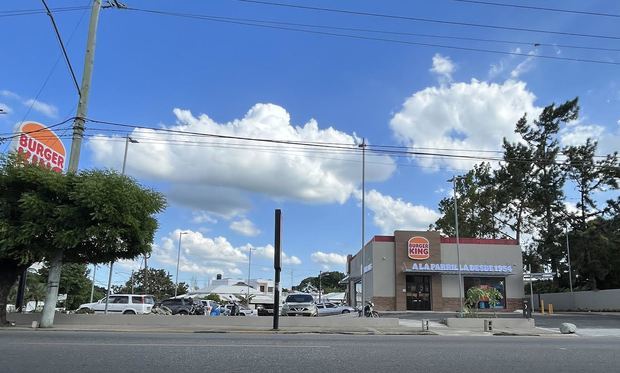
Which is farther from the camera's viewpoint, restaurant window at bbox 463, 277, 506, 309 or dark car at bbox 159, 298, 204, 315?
restaurant window at bbox 463, 277, 506, 309

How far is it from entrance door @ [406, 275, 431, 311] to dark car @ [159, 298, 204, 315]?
62.0 ft

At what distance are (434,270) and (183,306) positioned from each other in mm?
21674

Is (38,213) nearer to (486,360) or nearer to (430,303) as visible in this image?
(486,360)

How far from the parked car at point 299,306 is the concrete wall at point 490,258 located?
1643 centimetres

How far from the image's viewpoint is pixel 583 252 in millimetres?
55781

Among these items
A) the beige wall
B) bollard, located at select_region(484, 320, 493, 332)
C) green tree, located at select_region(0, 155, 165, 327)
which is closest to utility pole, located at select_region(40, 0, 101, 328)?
green tree, located at select_region(0, 155, 165, 327)

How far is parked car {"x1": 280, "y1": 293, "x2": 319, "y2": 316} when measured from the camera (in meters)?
34.4

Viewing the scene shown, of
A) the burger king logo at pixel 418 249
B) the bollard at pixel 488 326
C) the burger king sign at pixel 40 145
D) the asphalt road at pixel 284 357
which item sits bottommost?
Answer: the asphalt road at pixel 284 357

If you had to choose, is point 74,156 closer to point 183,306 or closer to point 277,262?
point 277,262

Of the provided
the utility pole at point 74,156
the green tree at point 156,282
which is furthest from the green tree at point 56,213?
the green tree at point 156,282

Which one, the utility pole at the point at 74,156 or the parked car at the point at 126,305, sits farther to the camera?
the parked car at the point at 126,305

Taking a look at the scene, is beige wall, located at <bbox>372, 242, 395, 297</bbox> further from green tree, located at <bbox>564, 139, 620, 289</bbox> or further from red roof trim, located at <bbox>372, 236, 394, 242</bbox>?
green tree, located at <bbox>564, 139, 620, 289</bbox>

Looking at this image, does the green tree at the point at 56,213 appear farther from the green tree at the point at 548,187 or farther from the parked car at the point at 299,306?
the green tree at the point at 548,187

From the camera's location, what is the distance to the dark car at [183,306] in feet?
118
